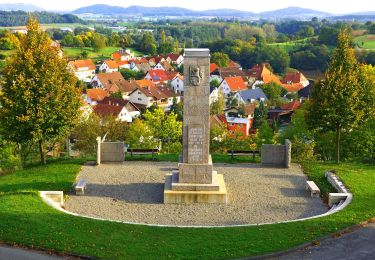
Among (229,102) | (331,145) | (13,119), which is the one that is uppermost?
(13,119)

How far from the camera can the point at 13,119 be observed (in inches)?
821

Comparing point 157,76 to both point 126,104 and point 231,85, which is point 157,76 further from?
point 126,104

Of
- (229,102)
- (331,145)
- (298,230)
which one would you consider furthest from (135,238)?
(229,102)

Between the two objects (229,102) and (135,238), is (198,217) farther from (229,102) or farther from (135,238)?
(229,102)

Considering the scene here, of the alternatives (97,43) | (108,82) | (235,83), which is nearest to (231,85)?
(235,83)

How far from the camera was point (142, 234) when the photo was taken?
14.1 m

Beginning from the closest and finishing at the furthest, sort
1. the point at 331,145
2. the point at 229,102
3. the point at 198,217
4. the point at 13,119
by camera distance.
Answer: the point at 198,217
the point at 13,119
the point at 331,145
the point at 229,102

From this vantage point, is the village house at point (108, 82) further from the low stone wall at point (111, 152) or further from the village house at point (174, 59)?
the low stone wall at point (111, 152)

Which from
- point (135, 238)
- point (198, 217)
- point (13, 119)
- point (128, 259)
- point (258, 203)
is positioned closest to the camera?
point (128, 259)

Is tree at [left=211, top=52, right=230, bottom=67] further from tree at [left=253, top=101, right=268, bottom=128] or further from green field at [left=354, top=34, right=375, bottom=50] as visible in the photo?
tree at [left=253, top=101, right=268, bottom=128]

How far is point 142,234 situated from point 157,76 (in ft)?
290

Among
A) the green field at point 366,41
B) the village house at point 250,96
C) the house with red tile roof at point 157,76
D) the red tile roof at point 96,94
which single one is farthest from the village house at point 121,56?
the green field at point 366,41

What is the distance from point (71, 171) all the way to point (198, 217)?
287 inches

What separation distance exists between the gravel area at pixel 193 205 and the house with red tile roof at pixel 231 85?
68727mm
